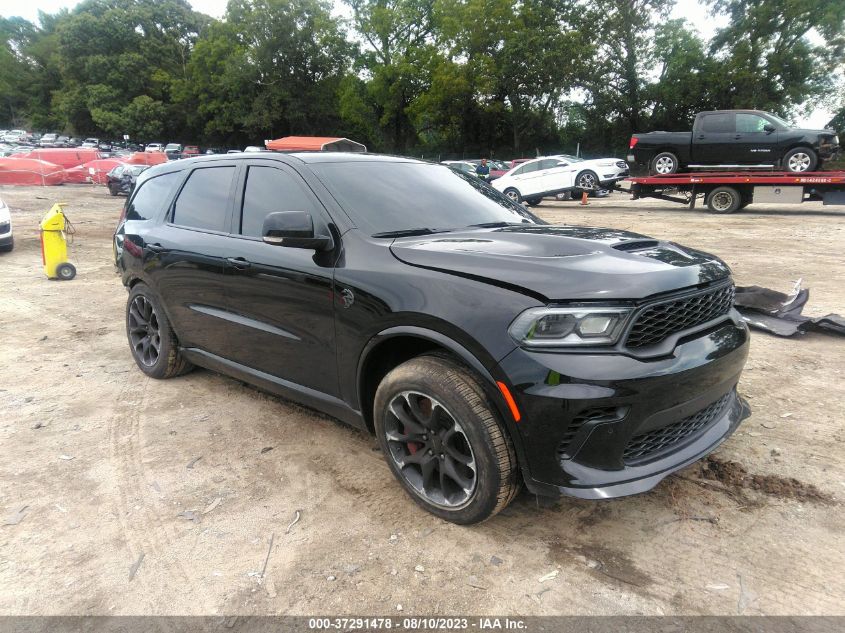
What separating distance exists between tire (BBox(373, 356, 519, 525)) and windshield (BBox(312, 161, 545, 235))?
0.88 m

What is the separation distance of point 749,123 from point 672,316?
16552 millimetres

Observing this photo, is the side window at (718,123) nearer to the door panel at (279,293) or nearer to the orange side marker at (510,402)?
the door panel at (279,293)

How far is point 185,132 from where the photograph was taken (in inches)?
2457

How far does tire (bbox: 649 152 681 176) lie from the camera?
16906 millimetres

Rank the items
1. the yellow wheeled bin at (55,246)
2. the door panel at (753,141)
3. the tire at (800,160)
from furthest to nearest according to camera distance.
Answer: the door panel at (753,141), the tire at (800,160), the yellow wheeled bin at (55,246)

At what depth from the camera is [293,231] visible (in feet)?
9.25

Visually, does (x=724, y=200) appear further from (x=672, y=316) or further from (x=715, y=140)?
(x=672, y=316)

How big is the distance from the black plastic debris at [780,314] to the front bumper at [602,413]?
3555mm

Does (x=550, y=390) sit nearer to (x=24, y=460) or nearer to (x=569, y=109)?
(x=24, y=460)

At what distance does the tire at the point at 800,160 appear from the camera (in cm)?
1508

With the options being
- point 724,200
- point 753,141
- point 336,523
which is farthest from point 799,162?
point 336,523

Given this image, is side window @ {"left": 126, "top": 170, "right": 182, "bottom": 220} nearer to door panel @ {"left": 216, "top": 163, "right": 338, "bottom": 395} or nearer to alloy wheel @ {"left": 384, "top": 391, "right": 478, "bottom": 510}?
door panel @ {"left": 216, "top": 163, "right": 338, "bottom": 395}

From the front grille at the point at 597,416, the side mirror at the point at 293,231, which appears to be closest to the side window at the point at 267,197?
the side mirror at the point at 293,231

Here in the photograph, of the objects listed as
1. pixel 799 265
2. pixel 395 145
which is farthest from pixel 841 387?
pixel 395 145
